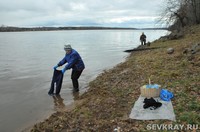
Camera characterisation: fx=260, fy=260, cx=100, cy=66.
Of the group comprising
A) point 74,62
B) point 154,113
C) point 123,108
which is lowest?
point 123,108

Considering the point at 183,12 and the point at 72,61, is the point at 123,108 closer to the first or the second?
the point at 72,61

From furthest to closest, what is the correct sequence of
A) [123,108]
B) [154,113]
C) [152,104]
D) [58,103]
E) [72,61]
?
[72,61] < [58,103] < [123,108] < [152,104] < [154,113]

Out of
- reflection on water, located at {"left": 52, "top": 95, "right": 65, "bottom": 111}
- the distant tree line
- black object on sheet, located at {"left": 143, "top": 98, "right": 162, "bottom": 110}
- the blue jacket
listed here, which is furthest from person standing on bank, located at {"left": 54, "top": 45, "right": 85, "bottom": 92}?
the distant tree line

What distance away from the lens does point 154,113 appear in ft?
20.6

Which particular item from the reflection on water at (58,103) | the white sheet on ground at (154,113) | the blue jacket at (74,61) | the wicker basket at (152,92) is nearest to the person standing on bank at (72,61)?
the blue jacket at (74,61)

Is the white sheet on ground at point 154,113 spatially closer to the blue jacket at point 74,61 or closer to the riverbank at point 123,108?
the riverbank at point 123,108

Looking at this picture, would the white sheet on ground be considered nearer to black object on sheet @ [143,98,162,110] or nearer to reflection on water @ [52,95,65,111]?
black object on sheet @ [143,98,162,110]

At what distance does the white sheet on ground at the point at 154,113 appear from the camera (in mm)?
6086

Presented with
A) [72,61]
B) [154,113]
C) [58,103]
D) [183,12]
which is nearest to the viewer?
[154,113]

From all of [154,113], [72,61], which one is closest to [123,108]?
[154,113]

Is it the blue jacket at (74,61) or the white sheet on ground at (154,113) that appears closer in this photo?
the white sheet on ground at (154,113)

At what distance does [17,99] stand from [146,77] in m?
5.41

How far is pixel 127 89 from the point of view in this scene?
928 centimetres

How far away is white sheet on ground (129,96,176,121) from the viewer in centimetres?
609
